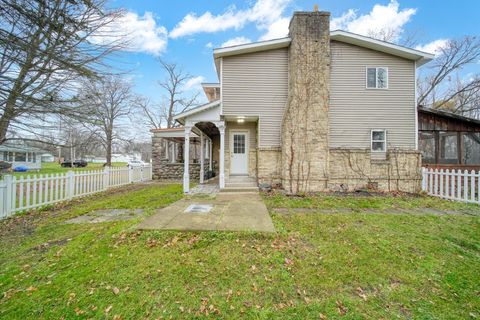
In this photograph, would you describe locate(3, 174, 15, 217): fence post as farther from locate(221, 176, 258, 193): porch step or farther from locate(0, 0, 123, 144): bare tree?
locate(221, 176, 258, 193): porch step

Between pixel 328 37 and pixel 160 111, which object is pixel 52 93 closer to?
pixel 328 37

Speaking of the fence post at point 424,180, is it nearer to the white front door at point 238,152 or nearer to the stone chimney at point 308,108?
the stone chimney at point 308,108

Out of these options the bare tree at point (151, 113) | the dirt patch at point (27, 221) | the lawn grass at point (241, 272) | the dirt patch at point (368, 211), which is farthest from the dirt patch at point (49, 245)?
the bare tree at point (151, 113)

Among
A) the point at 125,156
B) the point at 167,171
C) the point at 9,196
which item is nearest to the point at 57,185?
the point at 9,196

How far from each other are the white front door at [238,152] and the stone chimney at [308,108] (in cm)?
249

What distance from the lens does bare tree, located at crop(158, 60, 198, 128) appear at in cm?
2906

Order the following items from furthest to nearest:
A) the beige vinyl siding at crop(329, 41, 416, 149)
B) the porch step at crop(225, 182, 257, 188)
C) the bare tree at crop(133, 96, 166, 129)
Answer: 1. the bare tree at crop(133, 96, 166, 129)
2. the beige vinyl siding at crop(329, 41, 416, 149)
3. the porch step at crop(225, 182, 257, 188)

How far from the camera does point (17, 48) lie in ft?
9.80

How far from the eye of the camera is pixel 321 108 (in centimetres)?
861

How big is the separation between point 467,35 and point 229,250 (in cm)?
2696

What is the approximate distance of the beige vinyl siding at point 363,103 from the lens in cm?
927

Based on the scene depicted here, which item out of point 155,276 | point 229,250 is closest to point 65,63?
point 155,276

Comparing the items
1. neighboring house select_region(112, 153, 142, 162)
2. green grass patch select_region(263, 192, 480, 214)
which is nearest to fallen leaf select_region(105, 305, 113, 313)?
green grass patch select_region(263, 192, 480, 214)

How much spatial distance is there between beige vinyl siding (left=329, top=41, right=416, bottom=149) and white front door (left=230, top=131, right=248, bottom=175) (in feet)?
13.5
